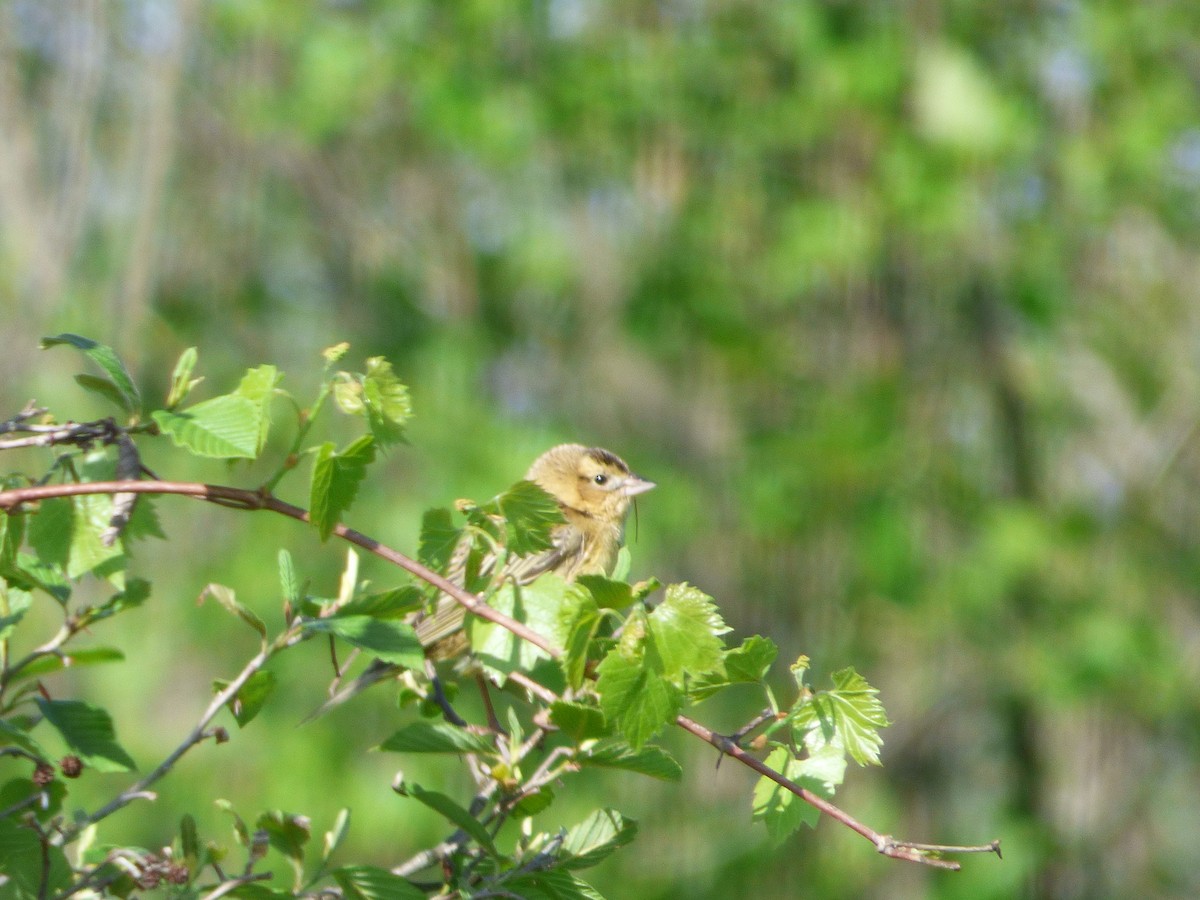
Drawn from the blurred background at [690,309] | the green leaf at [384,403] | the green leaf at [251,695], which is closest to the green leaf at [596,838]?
the green leaf at [251,695]

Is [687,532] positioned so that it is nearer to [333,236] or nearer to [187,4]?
[333,236]

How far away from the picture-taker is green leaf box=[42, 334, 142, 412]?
5.50 feet

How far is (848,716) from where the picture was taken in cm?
164

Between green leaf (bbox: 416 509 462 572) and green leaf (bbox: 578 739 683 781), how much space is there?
296mm

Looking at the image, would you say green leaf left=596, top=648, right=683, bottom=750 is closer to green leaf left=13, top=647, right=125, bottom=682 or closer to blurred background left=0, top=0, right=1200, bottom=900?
green leaf left=13, top=647, right=125, bottom=682

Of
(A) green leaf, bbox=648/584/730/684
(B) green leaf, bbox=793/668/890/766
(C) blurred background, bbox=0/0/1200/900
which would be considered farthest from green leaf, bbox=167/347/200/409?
(C) blurred background, bbox=0/0/1200/900

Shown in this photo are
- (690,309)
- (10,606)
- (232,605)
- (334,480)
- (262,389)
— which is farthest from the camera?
(690,309)

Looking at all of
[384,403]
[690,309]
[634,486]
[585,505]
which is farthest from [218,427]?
[690,309]

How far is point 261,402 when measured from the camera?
68.0 inches

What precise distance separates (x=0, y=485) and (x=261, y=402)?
35 cm

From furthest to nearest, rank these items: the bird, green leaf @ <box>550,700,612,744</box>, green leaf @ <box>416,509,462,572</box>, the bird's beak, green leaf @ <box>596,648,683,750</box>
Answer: the bird's beak, the bird, green leaf @ <box>416,509,462,572</box>, green leaf @ <box>550,700,612,744</box>, green leaf @ <box>596,648,683,750</box>

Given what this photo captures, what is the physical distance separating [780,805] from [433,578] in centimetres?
48

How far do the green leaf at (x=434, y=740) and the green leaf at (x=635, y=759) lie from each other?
0.48ft

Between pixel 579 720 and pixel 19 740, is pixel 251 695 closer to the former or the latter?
pixel 19 740
